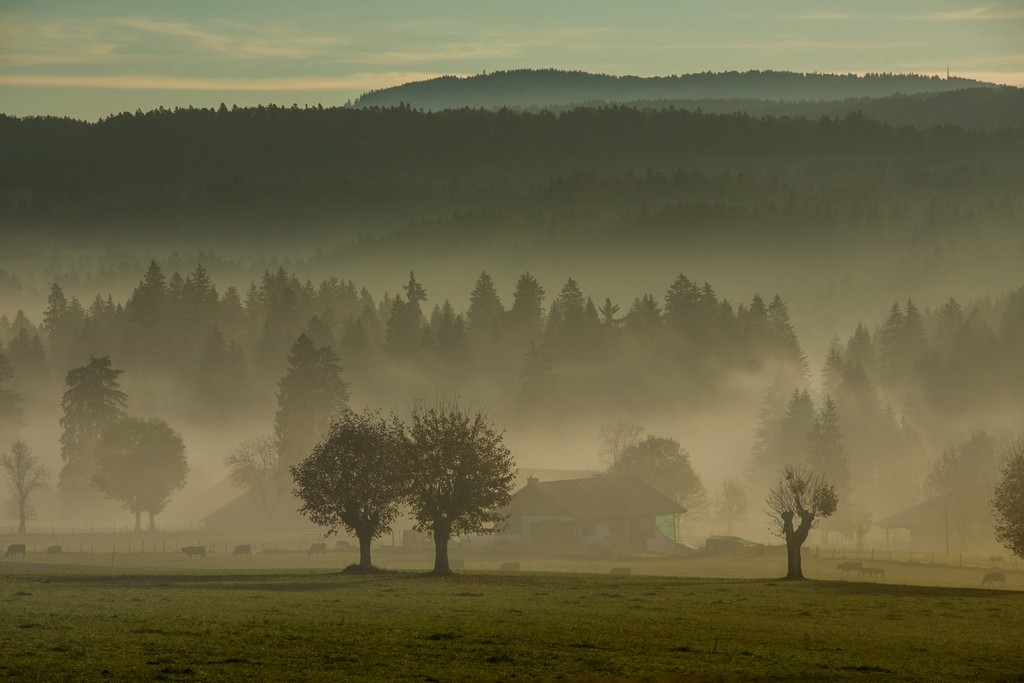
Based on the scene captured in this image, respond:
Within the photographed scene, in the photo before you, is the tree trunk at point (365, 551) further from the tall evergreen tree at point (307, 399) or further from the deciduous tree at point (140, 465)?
the tall evergreen tree at point (307, 399)

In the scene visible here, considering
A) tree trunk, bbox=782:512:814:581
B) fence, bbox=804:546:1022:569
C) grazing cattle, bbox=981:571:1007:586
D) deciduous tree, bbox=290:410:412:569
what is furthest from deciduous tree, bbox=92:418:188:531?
grazing cattle, bbox=981:571:1007:586

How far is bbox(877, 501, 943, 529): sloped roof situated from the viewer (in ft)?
478

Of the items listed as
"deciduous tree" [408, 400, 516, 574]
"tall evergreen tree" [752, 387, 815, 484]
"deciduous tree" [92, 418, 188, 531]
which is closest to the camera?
"deciduous tree" [408, 400, 516, 574]

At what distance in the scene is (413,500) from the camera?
8781 cm

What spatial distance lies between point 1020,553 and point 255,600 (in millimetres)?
48363

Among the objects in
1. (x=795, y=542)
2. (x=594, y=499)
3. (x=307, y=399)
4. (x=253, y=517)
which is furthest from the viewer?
(x=307, y=399)

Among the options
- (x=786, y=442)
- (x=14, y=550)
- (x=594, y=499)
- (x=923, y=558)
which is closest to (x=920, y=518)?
(x=923, y=558)

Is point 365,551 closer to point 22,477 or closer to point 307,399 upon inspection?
point 22,477

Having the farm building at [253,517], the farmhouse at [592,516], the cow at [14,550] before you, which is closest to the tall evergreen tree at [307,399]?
the farm building at [253,517]

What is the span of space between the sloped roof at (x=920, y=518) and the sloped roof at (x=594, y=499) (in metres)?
22.7

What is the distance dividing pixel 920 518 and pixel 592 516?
37.3 m

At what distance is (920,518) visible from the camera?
489 feet

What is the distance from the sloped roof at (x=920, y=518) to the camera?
14562 centimetres

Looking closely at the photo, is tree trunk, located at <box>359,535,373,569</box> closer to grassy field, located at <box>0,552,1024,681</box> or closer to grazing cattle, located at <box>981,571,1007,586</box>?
grassy field, located at <box>0,552,1024,681</box>
